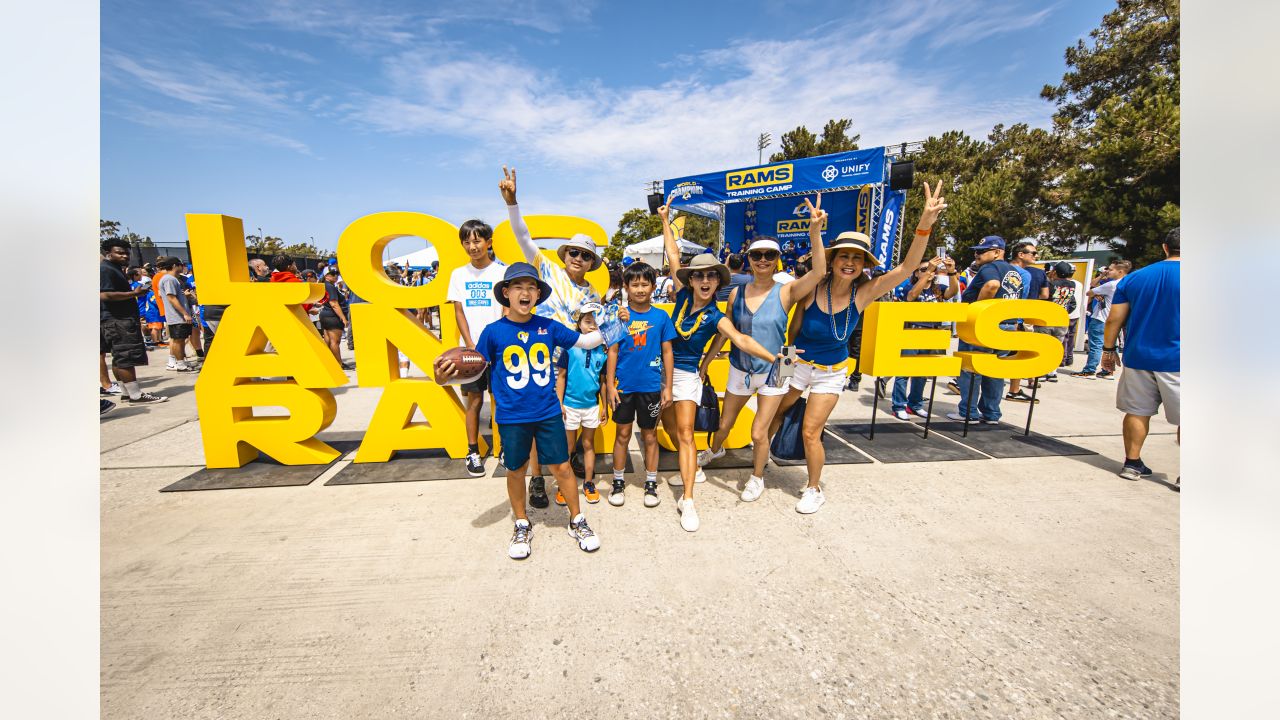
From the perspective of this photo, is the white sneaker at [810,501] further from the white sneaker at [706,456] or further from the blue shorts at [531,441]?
the blue shorts at [531,441]

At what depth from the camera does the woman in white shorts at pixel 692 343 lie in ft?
12.0

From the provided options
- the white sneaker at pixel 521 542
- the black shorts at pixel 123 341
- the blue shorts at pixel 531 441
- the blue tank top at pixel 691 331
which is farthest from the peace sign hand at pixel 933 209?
the black shorts at pixel 123 341

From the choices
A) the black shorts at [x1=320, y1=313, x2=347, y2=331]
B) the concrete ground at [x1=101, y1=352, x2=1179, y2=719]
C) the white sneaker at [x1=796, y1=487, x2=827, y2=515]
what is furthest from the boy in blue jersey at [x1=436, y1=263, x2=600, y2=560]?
the black shorts at [x1=320, y1=313, x2=347, y2=331]

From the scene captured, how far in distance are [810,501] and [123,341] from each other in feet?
27.7

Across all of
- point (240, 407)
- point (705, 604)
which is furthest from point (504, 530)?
point (240, 407)

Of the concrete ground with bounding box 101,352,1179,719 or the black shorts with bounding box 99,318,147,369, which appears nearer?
the concrete ground with bounding box 101,352,1179,719

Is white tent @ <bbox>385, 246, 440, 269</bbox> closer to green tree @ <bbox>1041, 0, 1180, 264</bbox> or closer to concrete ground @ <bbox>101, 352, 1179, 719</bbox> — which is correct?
concrete ground @ <bbox>101, 352, 1179, 719</bbox>

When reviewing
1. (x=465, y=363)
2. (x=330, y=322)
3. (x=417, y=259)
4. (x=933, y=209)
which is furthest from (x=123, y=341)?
(x=417, y=259)

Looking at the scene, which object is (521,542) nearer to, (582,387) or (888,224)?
(582,387)

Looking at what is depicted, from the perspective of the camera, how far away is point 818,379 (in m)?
3.92

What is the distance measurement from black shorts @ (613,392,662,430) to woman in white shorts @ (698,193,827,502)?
620mm

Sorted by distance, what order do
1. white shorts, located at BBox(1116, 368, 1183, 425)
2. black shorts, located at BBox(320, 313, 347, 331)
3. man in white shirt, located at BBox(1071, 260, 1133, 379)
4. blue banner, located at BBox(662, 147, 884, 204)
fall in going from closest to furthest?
white shorts, located at BBox(1116, 368, 1183, 425), black shorts, located at BBox(320, 313, 347, 331), man in white shirt, located at BBox(1071, 260, 1133, 379), blue banner, located at BBox(662, 147, 884, 204)

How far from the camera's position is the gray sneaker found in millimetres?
3254

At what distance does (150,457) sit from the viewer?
16.1 ft
